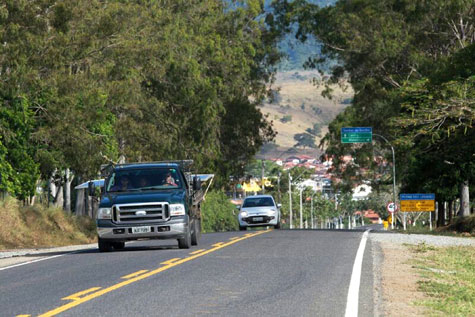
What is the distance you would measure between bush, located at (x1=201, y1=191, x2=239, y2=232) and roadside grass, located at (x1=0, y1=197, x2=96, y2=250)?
48.6 metres

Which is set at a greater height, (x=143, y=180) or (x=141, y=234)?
(x=143, y=180)

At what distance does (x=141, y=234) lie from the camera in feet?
73.0

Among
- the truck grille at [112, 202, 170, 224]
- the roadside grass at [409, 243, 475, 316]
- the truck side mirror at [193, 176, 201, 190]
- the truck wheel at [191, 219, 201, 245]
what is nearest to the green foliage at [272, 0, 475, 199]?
the roadside grass at [409, 243, 475, 316]

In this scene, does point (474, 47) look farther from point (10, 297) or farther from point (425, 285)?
point (10, 297)

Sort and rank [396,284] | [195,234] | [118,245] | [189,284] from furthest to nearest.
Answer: [195,234], [118,245], [396,284], [189,284]

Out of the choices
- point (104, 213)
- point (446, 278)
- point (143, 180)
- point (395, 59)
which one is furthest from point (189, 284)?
point (395, 59)

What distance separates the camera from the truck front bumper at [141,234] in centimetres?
2228

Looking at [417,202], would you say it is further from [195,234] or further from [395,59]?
[195,234]

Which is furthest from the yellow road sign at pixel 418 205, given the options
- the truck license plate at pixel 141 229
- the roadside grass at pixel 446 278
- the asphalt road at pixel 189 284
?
the truck license plate at pixel 141 229

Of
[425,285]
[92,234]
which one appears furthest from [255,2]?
[425,285]

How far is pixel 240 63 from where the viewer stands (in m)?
60.1

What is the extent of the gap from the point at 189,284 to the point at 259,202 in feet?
101

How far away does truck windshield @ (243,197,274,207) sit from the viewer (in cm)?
4494

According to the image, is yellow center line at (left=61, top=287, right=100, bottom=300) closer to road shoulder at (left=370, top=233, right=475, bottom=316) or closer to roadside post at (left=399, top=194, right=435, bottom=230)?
road shoulder at (left=370, top=233, right=475, bottom=316)
